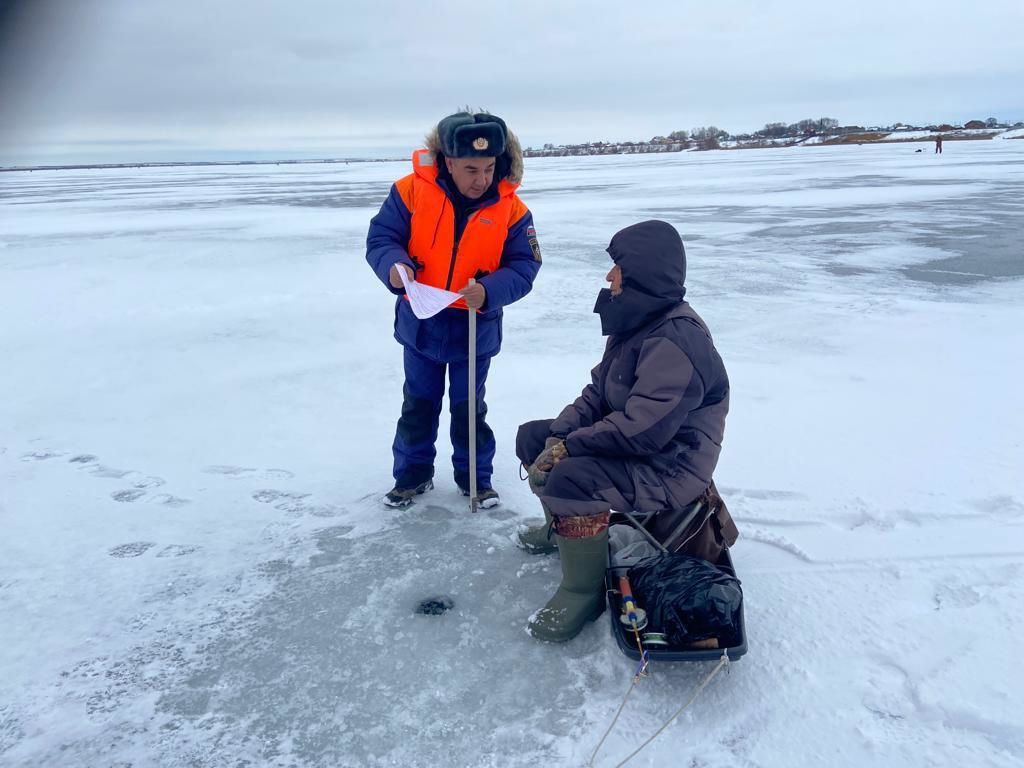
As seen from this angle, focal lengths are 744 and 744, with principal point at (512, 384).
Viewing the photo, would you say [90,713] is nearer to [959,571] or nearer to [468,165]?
[468,165]

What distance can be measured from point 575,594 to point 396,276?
1.40m

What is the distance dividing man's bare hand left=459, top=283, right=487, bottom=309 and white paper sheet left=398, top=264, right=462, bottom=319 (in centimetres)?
4

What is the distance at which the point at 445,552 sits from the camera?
2.88 meters

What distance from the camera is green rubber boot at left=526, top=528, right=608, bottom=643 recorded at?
2.31 m

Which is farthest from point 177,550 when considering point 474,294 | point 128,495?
point 474,294

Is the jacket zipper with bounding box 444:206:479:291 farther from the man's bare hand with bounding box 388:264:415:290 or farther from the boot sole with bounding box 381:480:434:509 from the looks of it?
the boot sole with bounding box 381:480:434:509

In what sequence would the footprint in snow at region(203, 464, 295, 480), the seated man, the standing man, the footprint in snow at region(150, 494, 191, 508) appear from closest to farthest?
1. the seated man
2. the standing man
3. the footprint in snow at region(150, 494, 191, 508)
4. the footprint in snow at region(203, 464, 295, 480)

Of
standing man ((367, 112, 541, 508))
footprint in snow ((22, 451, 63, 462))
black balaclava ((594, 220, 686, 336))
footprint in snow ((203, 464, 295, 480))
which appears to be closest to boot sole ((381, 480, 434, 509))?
standing man ((367, 112, 541, 508))

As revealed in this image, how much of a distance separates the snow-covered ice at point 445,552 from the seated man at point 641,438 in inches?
10.0

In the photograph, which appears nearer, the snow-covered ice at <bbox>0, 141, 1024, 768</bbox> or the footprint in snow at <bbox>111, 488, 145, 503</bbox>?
the snow-covered ice at <bbox>0, 141, 1024, 768</bbox>

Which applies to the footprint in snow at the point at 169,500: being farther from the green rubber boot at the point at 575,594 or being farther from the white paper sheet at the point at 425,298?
the green rubber boot at the point at 575,594

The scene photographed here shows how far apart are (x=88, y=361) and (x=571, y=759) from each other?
4705 mm

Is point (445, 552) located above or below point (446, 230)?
below

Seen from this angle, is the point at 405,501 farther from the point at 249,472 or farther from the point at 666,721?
the point at 666,721
